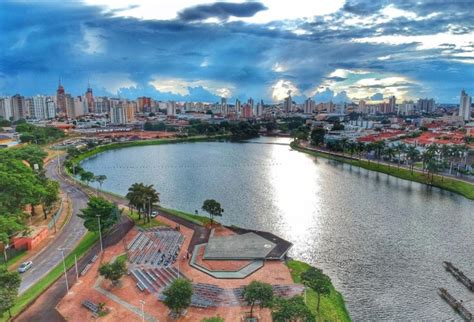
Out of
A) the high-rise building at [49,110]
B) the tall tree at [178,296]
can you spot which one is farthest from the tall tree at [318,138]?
the high-rise building at [49,110]

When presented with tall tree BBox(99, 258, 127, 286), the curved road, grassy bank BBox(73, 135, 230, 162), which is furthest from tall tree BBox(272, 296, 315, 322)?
grassy bank BBox(73, 135, 230, 162)

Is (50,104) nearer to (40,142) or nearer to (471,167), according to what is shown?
(40,142)

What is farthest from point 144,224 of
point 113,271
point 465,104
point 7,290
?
point 465,104

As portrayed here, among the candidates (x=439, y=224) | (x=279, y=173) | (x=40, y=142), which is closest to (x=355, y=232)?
(x=439, y=224)

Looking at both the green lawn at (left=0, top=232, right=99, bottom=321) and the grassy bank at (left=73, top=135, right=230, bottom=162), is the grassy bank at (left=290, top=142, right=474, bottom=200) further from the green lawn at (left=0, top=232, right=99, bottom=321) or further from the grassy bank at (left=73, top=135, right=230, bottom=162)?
the grassy bank at (left=73, top=135, right=230, bottom=162)

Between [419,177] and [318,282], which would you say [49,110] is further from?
[318,282]

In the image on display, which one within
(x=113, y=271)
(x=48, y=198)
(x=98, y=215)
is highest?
(x=98, y=215)
